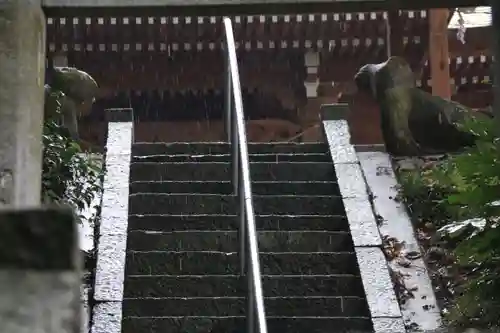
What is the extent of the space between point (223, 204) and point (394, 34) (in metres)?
4.16

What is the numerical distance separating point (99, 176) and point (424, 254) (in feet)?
7.01

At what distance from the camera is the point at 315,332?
4676 millimetres

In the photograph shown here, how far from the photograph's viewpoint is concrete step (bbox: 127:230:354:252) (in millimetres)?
5355

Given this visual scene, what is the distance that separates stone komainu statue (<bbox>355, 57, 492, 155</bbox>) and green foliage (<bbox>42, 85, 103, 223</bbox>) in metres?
2.33

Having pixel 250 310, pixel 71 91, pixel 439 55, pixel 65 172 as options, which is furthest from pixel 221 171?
pixel 439 55

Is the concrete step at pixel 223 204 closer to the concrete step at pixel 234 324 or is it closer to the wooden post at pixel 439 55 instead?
the concrete step at pixel 234 324

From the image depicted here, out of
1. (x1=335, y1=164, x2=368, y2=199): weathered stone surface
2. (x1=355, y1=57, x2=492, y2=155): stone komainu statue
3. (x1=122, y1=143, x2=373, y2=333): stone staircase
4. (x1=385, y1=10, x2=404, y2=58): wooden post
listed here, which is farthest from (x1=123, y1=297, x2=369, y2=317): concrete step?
(x1=385, y1=10, x2=404, y2=58): wooden post

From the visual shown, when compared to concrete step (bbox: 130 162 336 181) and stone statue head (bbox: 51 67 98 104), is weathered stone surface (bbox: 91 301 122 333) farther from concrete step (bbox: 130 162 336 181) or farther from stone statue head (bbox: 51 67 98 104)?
stone statue head (bbox: 51 67 98 104)

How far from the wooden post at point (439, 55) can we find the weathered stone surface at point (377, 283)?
13.3ft

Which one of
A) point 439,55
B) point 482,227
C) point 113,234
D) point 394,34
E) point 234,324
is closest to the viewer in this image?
point 482,227

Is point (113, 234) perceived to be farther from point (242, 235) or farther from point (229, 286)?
point (242, 235)

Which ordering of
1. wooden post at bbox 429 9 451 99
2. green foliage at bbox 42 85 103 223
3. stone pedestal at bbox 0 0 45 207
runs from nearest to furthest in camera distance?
stone pedestal at bbox 0 0 45 207 → green foliage at bbox 42 85 103 223 → wooden post at bbox 429 9 451 99

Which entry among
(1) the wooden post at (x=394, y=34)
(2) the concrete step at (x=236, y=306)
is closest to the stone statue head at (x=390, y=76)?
(1) the wooden post at (x=394, y=34)

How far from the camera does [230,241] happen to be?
5363 millimetres
